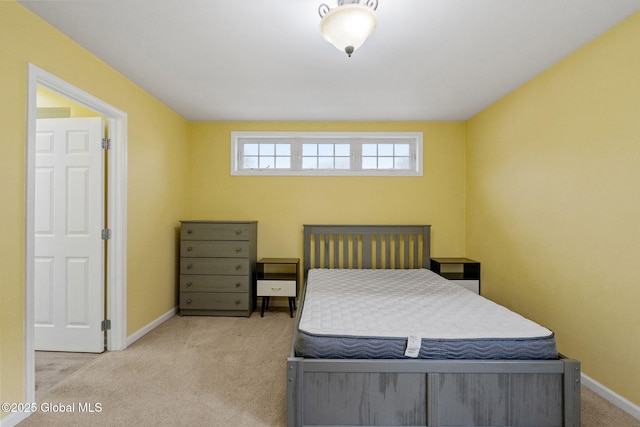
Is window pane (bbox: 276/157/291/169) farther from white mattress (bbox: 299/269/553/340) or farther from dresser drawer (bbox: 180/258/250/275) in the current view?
white mattress (bbox: 299/269/553/340)

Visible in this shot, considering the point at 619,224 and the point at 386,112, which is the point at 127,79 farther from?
the point at 619,224

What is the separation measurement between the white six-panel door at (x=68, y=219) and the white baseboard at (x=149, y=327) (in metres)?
0.34

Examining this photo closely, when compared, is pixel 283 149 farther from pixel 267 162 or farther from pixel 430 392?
pixel 430 392

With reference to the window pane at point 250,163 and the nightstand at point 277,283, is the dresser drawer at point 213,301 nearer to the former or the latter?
the nightstand at point 277,283

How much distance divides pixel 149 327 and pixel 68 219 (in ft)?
4.41

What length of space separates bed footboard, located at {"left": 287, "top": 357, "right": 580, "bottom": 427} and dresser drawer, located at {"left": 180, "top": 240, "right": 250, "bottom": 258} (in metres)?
2.26

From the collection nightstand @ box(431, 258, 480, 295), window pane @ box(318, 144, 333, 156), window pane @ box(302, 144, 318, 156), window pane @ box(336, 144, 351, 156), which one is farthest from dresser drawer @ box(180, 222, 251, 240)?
nightstand @ box(431, 258, 480, 295)

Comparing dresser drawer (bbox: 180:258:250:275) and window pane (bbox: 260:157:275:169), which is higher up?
window pane (bbox: 260:157:275:169)

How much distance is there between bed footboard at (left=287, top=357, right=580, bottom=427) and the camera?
61.4 inches

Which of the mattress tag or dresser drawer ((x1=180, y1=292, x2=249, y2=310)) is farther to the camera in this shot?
dresser drawer ((x1=180, y1=292, x2=249, y2=310))

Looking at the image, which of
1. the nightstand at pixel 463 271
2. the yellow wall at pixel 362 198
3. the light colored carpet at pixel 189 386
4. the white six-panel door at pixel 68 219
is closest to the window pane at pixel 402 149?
the yellow wall at pixel 362 198

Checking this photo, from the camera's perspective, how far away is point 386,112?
12.3ft

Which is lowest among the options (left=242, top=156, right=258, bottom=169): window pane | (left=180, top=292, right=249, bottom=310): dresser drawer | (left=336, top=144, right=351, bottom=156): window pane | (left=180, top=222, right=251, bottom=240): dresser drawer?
(left=180, top=292, right=249, bottom=310): dresser drawer

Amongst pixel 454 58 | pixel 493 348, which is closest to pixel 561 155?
pixel 454 58
